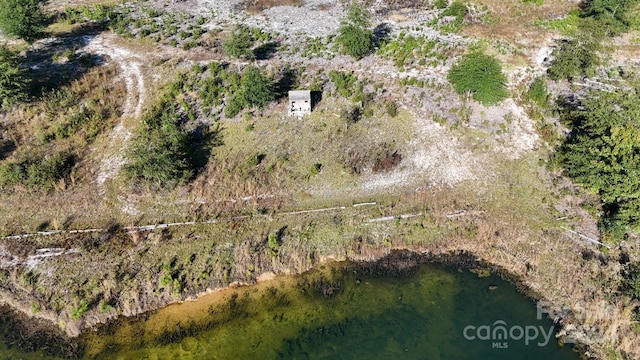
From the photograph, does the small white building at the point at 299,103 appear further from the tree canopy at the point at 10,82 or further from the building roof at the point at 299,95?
the tree canopy at the point at 10,82

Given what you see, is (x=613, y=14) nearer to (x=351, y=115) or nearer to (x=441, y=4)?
(x=441, y=4)

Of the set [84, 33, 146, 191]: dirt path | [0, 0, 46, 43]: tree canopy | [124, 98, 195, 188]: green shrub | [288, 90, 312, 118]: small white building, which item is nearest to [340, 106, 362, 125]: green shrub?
[288, 90, 312, 118]: small white building

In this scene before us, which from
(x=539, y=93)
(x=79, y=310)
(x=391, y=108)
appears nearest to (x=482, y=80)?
(x=539, y=93)

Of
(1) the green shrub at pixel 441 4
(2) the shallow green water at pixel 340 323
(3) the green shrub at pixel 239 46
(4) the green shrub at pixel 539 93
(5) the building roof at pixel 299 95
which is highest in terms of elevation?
(1) the green shrub at pixel 441 4

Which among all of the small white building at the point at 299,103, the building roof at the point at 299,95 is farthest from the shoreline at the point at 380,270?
the building roof at the point at 299,95

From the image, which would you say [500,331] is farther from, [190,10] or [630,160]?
[190,10]
